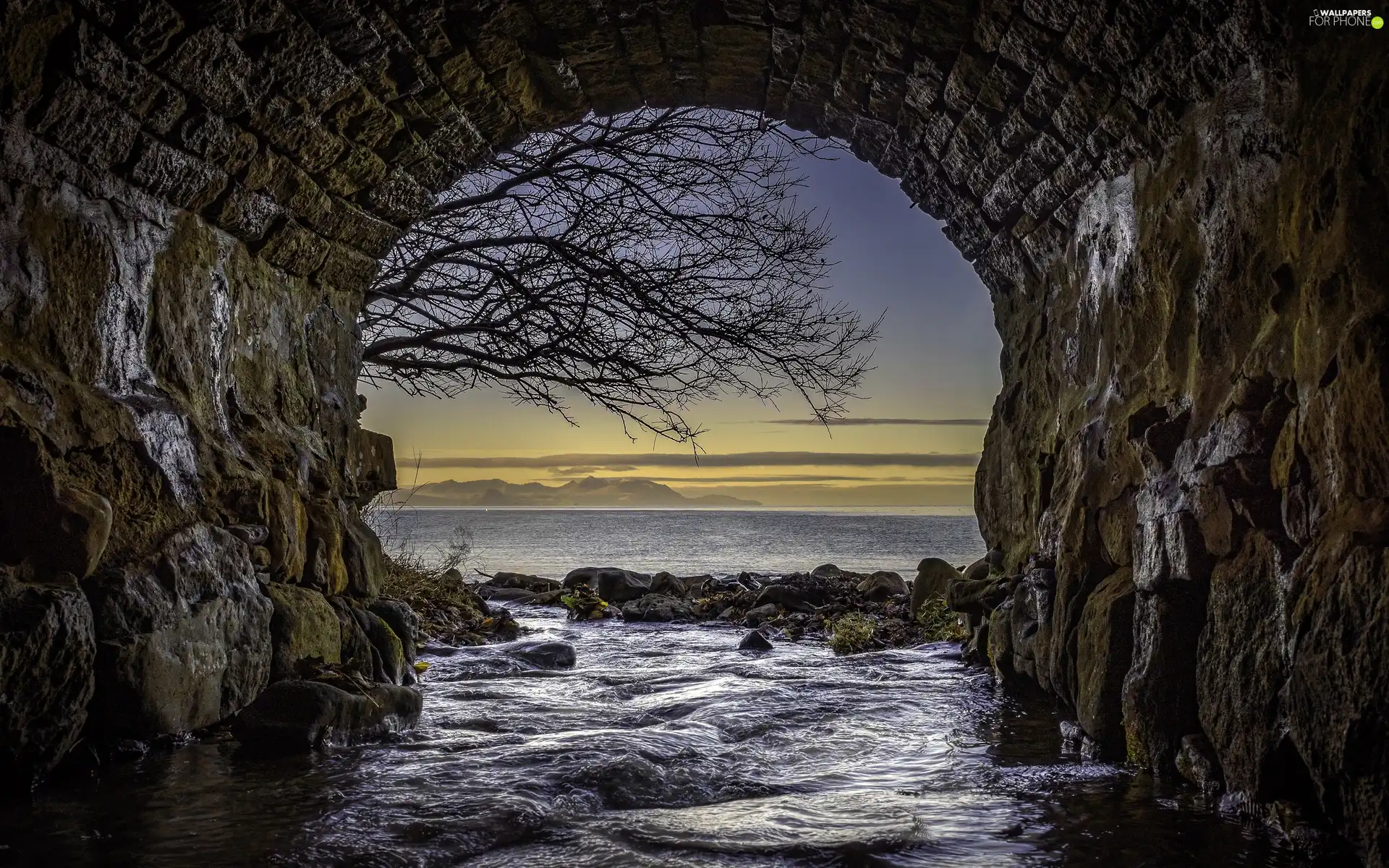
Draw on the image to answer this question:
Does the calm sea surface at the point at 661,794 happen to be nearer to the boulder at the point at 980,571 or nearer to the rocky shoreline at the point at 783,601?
the boulder at the point at 980,571

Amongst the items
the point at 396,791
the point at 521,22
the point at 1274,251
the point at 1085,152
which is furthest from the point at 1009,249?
the point at 396,791

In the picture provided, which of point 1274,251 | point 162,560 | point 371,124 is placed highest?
point 371,124

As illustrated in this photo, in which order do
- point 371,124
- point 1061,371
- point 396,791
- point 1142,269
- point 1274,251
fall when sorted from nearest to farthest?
point 1274,251, point 396,791, point 1142,269, point 371,124, point 1061,371

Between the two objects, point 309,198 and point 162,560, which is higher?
point 309,198

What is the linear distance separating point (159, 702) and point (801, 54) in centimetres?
472

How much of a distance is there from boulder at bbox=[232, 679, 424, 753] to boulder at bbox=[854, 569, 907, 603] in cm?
797

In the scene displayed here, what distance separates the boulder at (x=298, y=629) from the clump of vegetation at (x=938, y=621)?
5.19 metres

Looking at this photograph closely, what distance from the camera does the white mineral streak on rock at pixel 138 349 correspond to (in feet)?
14.3

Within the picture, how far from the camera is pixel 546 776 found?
163 inches

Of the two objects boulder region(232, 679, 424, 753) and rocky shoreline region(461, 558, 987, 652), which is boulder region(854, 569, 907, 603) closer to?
rocky shoreline region(461, 558, 987, 652)

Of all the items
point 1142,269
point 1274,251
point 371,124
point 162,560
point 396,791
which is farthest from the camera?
point 371,124

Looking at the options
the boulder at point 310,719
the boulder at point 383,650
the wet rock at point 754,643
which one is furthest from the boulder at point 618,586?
the boulder at point 310,719

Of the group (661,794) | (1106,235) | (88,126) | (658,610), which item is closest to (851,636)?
(658,610)

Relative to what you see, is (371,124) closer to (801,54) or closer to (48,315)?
(48,315)
